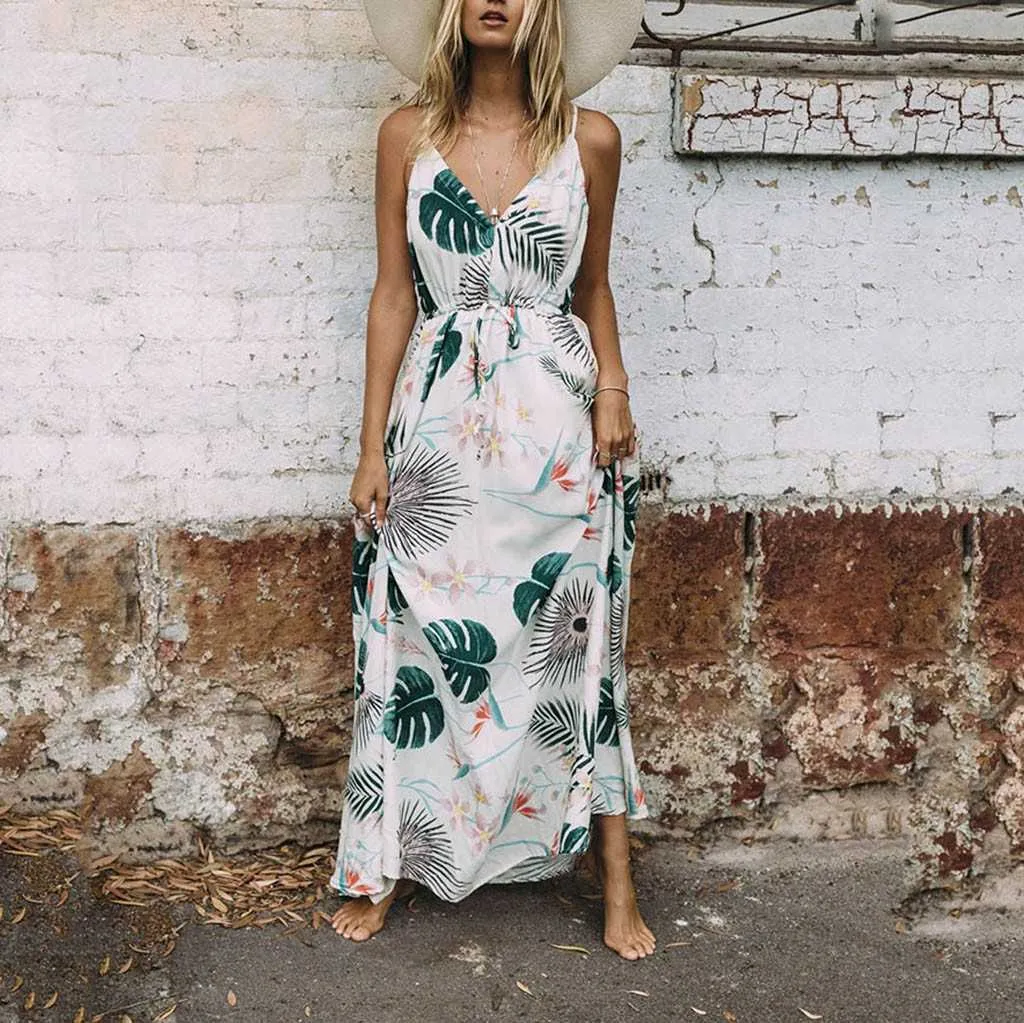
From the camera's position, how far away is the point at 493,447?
298 cm

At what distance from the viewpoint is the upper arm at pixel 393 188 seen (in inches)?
119

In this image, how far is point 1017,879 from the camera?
145 inches

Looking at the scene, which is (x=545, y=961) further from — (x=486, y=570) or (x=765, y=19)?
(x=765, y=19)

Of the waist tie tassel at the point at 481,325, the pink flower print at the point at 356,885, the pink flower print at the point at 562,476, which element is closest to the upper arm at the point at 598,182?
the waist tie tassel at the point at 481,325

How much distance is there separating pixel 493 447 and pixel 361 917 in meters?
1.14

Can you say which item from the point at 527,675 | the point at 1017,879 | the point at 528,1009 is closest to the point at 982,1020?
the point at 1017,879

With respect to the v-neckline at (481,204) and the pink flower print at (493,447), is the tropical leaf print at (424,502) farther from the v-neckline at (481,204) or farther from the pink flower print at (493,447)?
the v-neckline at (481,204)

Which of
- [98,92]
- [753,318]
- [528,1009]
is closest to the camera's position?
[528,1009]

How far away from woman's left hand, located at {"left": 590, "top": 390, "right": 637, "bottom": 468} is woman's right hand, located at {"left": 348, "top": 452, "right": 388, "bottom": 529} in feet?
1.53

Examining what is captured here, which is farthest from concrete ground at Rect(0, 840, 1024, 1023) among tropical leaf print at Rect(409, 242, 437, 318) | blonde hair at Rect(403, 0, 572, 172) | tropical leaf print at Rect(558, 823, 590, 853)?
blonde hair at Rect(403, 0, 572, 172)

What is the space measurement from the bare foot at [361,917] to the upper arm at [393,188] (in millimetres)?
1421

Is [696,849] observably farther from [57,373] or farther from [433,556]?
[57,373]

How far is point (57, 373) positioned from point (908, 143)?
2.11 m

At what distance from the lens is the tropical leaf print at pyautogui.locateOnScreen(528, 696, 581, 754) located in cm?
312
